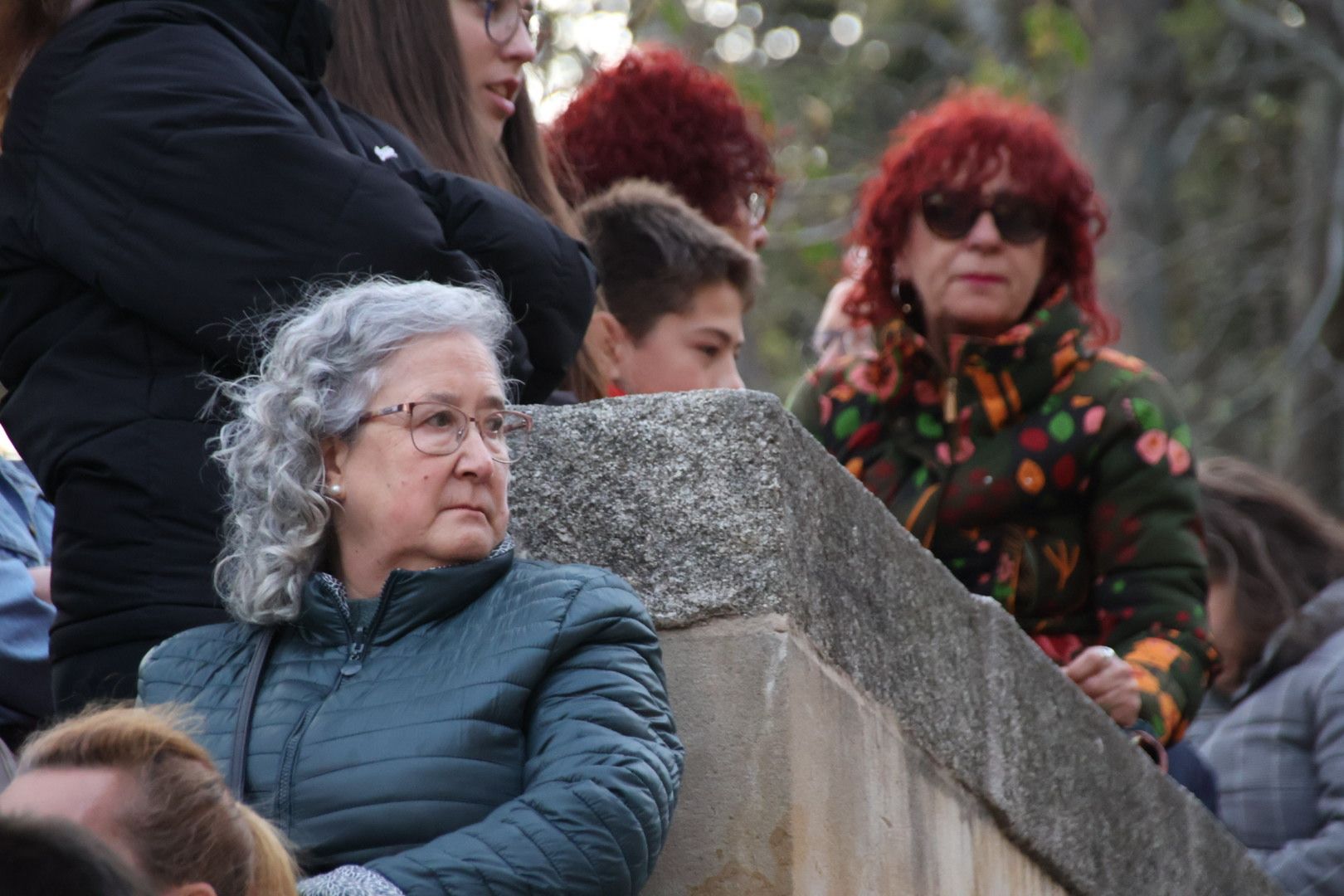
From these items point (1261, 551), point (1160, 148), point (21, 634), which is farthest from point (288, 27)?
point (1160, 148)

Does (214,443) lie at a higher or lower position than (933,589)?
higher

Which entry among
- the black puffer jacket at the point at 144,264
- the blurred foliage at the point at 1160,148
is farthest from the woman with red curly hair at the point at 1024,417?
the blurred foliage at the point at 1160,148

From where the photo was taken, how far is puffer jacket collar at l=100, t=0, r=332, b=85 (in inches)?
126

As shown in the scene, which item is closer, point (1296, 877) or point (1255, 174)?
point (1296, 877)

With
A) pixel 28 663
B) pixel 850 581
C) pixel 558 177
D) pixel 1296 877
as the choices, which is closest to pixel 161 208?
pixel 28 663

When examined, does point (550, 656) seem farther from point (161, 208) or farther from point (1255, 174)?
point (1255, 174)

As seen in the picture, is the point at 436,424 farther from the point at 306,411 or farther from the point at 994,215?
the point at 994,215

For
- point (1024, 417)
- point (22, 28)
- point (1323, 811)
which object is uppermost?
point (22, 28)

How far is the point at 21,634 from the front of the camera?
3428mm

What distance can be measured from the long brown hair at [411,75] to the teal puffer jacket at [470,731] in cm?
130

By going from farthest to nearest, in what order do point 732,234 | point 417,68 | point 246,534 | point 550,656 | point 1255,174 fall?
Answer: point 1255,174, point 732,234, point 417,68, point 246,534, point 550,656

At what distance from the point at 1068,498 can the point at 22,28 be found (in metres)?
2.17

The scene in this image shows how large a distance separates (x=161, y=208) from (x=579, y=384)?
52.3 inches

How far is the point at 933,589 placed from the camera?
3.40 metres
